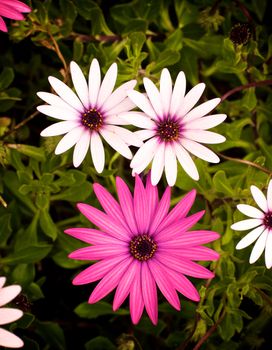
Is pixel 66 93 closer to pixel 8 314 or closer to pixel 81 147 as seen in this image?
pixel 81 147

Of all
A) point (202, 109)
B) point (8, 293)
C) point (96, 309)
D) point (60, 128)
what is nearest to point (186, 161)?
point (202, 109)

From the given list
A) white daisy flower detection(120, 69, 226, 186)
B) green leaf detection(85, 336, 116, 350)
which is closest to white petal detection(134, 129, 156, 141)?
white daisy flower detection(120, 69, 226, 186)

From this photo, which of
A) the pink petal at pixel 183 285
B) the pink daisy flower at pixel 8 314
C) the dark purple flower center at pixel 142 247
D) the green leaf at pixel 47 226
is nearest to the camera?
the pink daisy flower at pixel 8 314

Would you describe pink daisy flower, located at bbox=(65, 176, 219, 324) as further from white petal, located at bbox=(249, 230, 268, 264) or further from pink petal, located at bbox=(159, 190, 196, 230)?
white petal, located at bbox=(249, 230, 268, 264)

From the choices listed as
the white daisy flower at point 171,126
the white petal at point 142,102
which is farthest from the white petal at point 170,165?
the white petal at point 142,102

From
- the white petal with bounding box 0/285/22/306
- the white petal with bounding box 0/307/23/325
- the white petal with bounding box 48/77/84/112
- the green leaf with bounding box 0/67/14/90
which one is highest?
the green leaf with bounding box 0/67/14/90

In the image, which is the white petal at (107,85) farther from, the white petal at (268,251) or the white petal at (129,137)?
the white petal at (268,251)

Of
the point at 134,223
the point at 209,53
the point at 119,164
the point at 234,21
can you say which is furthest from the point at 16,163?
the point at 234,21
